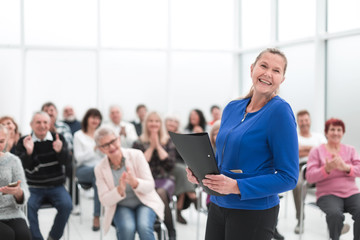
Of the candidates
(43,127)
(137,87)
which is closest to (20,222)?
(43,127)

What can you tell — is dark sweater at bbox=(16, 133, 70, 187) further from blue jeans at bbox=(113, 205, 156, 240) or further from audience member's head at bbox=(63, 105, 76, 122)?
audience member's head at bbox=(63, 105, 76, 122)

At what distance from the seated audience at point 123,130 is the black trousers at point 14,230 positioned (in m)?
2.56

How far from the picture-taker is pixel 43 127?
4258 millimetres

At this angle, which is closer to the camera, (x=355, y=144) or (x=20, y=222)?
(x=20, y=222)

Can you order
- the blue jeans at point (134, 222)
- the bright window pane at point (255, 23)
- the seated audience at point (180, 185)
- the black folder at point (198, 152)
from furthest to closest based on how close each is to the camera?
the bright window pane at point (255, 23)
the seated audience at point (180, 185)
the blue jeans at point (134, 222)
the black folder at point (198, 152)

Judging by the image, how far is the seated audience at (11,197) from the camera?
3.13 m

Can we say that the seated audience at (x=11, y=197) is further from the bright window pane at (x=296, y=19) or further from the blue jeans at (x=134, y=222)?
the bright window pane at (x=296, y=19)

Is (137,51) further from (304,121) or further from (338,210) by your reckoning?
(338,210)

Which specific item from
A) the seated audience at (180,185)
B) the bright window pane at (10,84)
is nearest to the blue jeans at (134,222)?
the seated audience at (180,185)

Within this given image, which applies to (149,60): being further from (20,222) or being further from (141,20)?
(20,222)

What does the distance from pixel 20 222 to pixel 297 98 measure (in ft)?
16.9

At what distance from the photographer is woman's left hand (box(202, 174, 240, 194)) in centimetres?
158

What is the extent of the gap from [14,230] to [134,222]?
0.86 meters

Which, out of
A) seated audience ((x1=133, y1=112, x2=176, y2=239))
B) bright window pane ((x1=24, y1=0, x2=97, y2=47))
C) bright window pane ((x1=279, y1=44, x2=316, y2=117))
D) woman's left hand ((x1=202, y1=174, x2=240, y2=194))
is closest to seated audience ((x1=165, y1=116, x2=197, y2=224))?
seated audience ((x1=133, y1=112, x2=176, y2=239))
